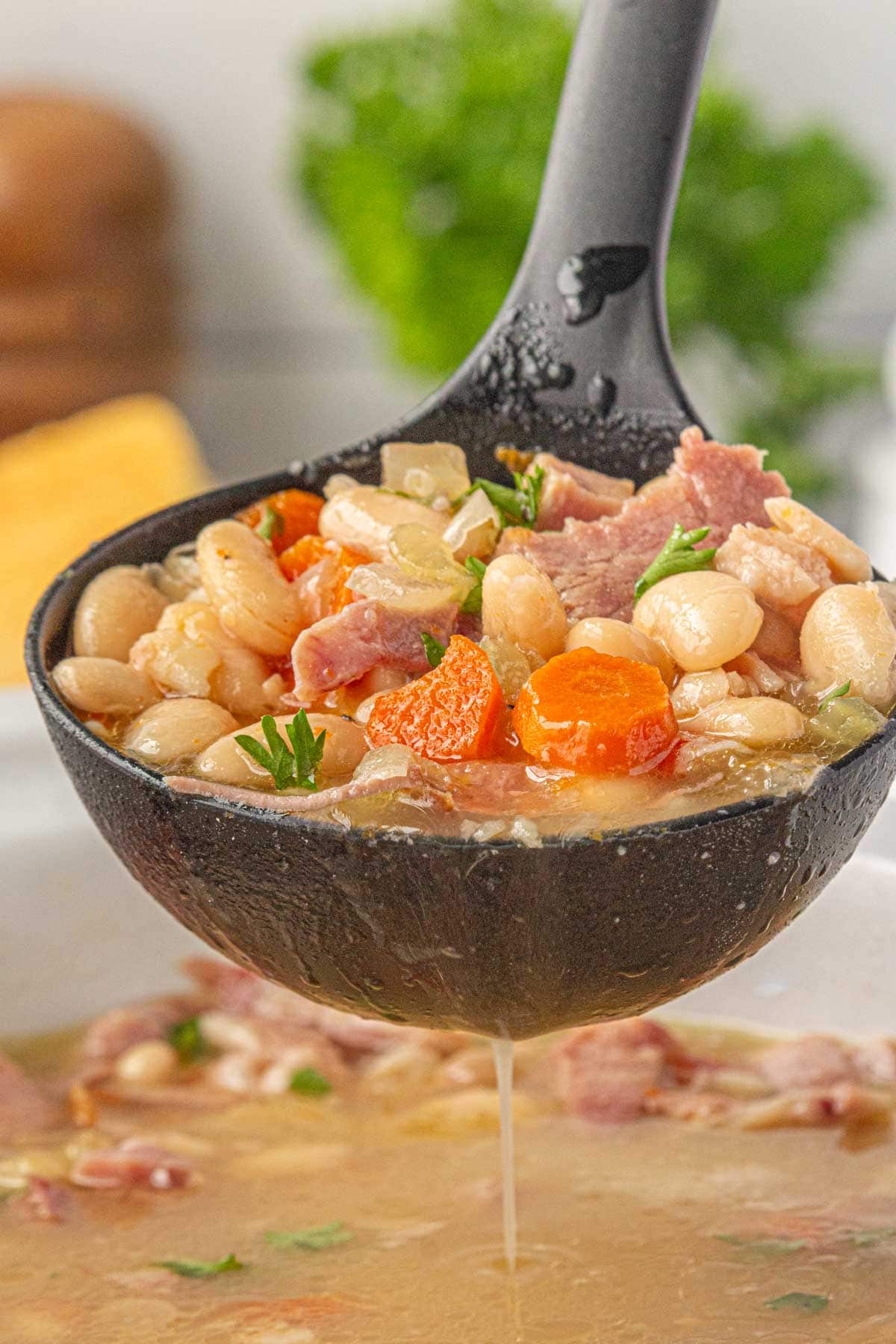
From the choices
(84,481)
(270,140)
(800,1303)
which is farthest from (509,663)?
(270,140)

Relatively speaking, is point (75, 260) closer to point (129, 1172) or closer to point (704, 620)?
point (129, 1172)

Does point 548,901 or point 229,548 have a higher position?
point 229,548

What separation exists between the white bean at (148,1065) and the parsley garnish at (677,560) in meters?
0.84

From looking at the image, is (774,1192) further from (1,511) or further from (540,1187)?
(1,511)

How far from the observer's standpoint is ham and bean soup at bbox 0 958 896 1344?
142 cm

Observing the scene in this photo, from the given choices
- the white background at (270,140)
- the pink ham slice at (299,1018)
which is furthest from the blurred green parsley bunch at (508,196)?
the pink ham slice at (299,1018)

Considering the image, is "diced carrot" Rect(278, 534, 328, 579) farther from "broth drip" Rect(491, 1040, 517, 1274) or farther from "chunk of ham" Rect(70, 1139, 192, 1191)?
"chunk of ham" Rect(70, 1139, 192, 1191)

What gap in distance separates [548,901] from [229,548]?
45 centimetres

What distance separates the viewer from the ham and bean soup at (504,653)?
107 centimetres

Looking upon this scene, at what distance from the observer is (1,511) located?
9.84 ft

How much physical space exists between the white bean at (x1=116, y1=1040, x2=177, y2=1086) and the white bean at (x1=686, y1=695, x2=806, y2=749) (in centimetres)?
90

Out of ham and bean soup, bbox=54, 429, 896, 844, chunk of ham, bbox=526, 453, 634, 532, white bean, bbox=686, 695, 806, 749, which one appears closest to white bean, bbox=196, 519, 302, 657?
ham and bean soup, bbox=54, 429, 896, 844

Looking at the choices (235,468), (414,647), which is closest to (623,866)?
(414,647)

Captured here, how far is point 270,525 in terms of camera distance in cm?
144
